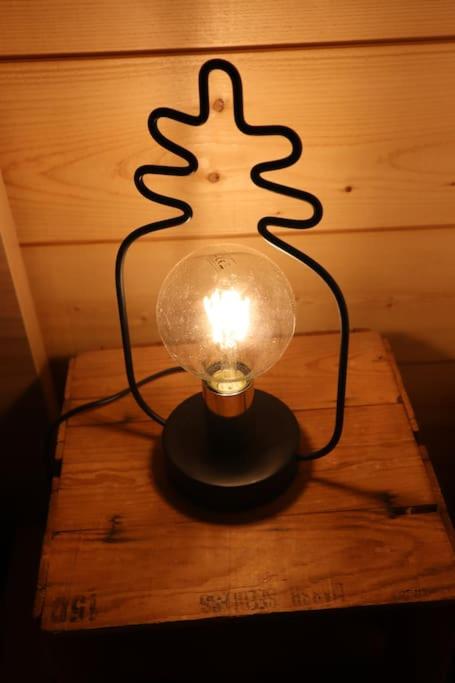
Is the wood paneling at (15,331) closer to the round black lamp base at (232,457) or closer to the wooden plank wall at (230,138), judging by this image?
the wooden plank wall at (230,138)

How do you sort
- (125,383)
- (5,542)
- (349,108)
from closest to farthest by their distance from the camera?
(349,108), (125,383), (5,542)

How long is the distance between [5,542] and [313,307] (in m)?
0.69

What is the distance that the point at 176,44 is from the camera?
0.65m

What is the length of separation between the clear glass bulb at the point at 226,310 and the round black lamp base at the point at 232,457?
0.06 metres

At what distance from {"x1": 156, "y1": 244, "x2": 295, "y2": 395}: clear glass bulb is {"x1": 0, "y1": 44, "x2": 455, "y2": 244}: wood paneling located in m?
0.15

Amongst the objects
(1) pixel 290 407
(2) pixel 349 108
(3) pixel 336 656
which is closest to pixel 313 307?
(1) pixel 290 407

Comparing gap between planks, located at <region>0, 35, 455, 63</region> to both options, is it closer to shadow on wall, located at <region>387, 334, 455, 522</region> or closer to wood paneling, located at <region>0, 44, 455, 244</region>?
wood paneling, located at <region>0, 44, 455, 244</region>

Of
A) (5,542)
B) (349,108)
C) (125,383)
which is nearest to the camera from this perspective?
(349,108)

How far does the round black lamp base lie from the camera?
24.9 inches

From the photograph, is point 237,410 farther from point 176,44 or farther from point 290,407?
point 176,44

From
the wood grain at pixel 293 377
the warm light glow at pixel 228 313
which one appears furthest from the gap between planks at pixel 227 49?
the wood grain at pixel 293 377

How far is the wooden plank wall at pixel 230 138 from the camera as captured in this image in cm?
64

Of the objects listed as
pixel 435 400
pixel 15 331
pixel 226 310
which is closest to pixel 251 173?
pixel 226 310

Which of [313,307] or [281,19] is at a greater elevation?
[281,19]
